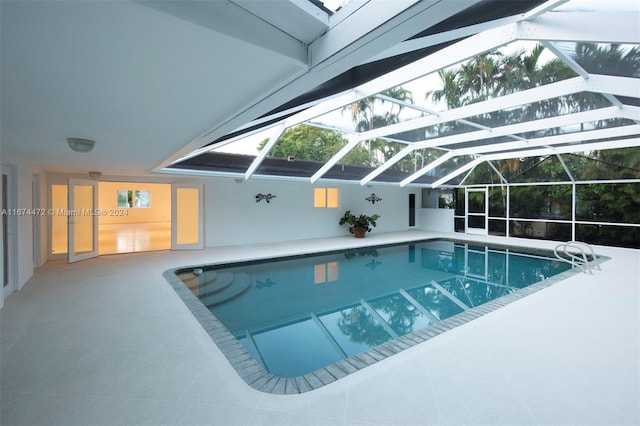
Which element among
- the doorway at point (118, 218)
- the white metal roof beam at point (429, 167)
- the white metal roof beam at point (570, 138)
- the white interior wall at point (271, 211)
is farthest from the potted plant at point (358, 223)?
the doorway at point (118, 218)

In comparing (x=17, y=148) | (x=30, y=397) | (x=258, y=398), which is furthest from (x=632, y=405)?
(x=17, y=148)

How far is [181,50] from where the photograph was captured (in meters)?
1.56

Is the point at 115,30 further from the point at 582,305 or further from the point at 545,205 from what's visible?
the point at 545,205

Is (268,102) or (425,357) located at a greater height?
(268,102)

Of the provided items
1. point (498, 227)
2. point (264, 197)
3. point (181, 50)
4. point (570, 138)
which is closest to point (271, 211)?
point (264, 197)

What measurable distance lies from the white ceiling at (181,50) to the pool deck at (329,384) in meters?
2.28

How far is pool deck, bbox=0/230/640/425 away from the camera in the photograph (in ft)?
7.06

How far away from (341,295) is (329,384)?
3.63 m

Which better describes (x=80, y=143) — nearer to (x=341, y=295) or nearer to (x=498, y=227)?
(x=341, y=295)

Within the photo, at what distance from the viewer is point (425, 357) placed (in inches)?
116

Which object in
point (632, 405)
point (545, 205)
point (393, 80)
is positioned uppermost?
point (393, 80)

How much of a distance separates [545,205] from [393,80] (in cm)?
1071

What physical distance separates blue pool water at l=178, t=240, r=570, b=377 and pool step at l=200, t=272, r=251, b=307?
18 mm

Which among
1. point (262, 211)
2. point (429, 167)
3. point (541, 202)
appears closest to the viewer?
point (262, 211)
